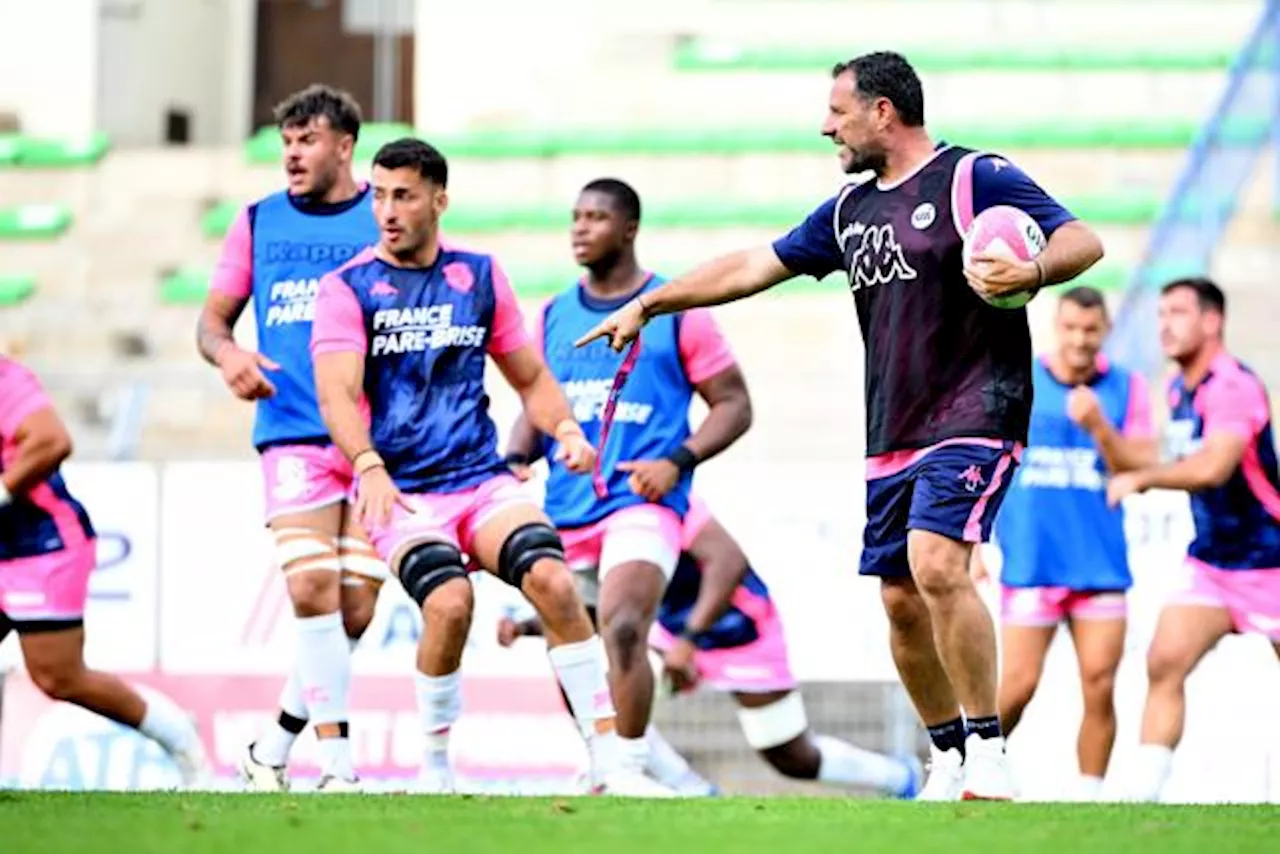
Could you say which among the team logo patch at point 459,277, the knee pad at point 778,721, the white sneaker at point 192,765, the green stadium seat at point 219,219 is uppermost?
the team logo patch at point 459,277

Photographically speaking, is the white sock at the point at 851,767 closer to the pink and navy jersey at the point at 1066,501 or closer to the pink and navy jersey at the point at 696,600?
the pink and navy jersey at the point at 696,600

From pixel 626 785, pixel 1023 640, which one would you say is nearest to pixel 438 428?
pixel 626 785

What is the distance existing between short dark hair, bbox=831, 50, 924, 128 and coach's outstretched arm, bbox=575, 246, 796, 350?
694 mm

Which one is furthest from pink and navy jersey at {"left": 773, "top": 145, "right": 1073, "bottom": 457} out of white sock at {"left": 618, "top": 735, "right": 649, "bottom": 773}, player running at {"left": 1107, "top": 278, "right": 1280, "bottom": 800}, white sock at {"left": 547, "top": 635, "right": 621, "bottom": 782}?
player running at {"left": 1107, "top": 278, "right": 1280, "bottom": 800}

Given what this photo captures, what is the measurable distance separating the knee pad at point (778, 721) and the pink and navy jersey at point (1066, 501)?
1.18 meters

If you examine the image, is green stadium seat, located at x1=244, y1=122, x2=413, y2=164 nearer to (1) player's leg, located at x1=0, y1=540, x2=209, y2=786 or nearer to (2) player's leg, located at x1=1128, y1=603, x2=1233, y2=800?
(1) player's leg, located at x1=0, y1=540, x2=209, y2=786

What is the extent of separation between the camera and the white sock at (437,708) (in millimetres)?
9773

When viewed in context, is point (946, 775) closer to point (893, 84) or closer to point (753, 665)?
point (893, 84)

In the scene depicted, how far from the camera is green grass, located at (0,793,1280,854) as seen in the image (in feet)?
21.6

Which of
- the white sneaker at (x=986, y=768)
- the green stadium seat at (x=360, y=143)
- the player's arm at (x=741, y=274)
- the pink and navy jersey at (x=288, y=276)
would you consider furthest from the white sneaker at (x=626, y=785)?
the green stadium seat at (x=360, y=143)

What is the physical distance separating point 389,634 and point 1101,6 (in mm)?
10595

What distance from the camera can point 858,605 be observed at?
14320 millimetres

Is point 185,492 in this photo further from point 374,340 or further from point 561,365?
point 374,340

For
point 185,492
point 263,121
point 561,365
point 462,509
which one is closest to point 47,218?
point 263,121
